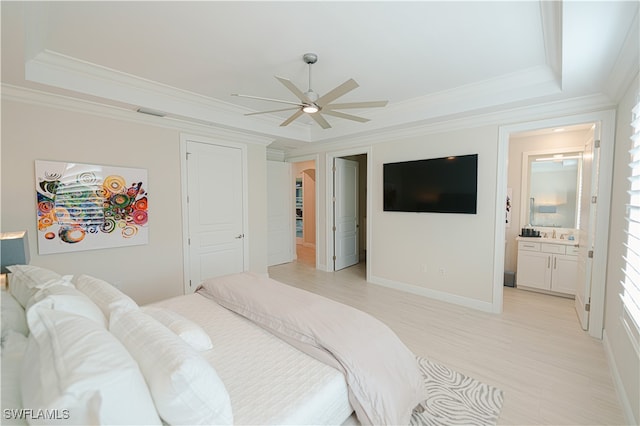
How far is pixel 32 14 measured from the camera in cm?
189

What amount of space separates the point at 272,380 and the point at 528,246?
14.6 ft

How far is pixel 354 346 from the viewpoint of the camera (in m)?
1.57

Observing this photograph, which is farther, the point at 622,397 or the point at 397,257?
the point at 397,257

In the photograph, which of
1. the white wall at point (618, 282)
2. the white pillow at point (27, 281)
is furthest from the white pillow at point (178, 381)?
the white wall at point (618, 282)

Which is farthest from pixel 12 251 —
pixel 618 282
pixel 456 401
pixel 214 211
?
pixel 618 282

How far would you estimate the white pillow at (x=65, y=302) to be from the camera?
1.21 metres

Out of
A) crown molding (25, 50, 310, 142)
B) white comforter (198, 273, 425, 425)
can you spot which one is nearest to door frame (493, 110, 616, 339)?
white comforter (198, 273, 425, 425)

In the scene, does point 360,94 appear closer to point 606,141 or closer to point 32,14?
point 606,141

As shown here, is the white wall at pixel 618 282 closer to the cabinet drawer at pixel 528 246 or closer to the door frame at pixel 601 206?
the door frame at pixel 601 206

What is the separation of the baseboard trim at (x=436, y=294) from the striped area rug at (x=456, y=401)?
1.60 m

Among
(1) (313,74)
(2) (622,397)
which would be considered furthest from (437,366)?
(1) (313,74)

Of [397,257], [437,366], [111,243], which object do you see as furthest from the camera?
[397,257]

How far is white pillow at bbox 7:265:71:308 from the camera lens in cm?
152

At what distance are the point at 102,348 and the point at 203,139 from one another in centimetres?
351
